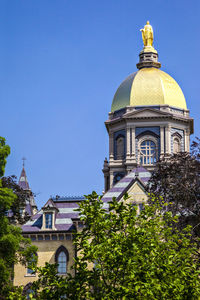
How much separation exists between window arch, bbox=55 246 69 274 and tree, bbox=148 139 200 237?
38.2 feet

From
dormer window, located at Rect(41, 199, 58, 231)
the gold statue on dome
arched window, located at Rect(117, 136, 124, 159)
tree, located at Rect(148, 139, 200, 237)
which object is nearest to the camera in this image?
tree, located at Rect(148, 139, 200, 237)

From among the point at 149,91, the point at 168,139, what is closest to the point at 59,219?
the point at 168,139

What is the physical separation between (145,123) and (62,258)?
93.2ft

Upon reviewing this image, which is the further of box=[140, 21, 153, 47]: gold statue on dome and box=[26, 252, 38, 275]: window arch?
box=[140, 21, 153, 47]: gold statue on dome

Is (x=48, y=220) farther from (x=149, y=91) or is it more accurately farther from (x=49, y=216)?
(x=149, y=91)

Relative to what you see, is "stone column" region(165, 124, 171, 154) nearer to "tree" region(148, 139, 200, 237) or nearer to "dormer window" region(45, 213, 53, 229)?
"dormer window" region(45, 213, 53, 229)

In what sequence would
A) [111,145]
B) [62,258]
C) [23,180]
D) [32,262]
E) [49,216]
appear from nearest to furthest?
[32,262], [62,258], [49,216], [23,180], [111,145]

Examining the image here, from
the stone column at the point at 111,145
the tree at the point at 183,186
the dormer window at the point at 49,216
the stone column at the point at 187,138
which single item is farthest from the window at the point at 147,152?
the tree at the point at 183,186

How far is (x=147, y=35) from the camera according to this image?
8894cm

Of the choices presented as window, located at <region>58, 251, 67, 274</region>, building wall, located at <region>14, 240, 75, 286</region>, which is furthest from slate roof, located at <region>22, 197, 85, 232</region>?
window, located at <region>58, 251, 67, 274</region>

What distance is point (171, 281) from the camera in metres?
23.4

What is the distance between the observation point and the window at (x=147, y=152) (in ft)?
251

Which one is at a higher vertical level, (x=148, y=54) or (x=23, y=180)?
(x=148, y=54)

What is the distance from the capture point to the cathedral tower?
251 feet
